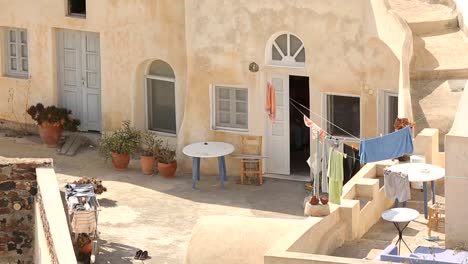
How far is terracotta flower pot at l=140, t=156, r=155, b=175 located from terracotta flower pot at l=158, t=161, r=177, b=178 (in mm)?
234

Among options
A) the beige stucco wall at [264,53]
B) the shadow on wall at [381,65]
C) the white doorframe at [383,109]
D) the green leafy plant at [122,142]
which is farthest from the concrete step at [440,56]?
the green leafy plant at [122,142]

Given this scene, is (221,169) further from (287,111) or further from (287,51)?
(287,51)

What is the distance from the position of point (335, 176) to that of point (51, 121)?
443 inches

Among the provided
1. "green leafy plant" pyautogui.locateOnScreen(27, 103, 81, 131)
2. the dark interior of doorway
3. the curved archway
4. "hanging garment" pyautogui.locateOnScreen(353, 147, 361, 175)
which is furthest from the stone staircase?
"green leafy plant" pyautogui.locateOnScreen(27, 103, 81, 131)

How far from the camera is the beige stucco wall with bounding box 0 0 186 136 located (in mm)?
33406

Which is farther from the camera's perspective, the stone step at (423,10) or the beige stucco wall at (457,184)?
the stone step at (423,10)

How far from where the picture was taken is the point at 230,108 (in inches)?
1296

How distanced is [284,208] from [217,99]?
3.82m

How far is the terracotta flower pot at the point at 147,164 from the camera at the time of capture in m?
32.9

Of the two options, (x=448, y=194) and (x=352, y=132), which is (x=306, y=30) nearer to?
(x=352, y=132)

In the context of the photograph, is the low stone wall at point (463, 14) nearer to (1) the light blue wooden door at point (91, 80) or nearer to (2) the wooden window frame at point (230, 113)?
(2) the wooden window frame at point (230, 113)

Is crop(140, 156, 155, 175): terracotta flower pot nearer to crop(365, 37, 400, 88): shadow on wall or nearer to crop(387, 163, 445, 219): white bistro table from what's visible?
crop(365, 37, 400, 88): shadow on wall

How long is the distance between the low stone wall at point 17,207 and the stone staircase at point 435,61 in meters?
7.98

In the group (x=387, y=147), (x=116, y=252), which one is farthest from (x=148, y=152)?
(x=387, y=147)
